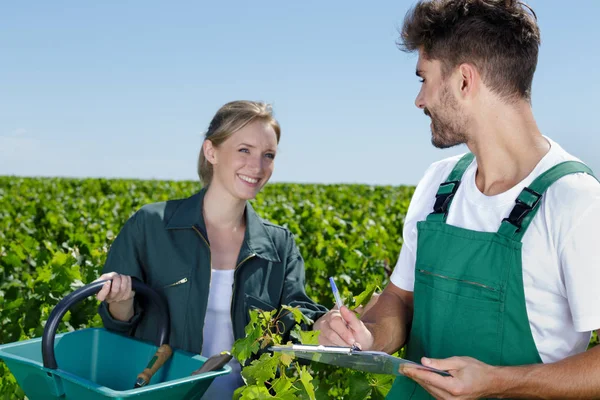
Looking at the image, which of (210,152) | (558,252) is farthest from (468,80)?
(210,152)

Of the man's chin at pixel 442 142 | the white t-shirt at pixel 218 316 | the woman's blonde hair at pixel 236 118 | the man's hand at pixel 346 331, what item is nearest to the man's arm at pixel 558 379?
the man's hand at pixel 346 331

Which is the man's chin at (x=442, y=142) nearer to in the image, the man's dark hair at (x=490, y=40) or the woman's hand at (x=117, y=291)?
the man's dark hair at (x=490, y=40)

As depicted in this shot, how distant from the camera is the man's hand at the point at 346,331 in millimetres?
2209

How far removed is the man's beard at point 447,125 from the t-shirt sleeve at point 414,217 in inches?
7.0

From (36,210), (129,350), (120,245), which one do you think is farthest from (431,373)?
(36,210)

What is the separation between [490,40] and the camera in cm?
217

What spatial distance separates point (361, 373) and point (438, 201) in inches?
27.8

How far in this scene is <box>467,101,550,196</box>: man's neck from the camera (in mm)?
2141

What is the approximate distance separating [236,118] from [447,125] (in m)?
1.25

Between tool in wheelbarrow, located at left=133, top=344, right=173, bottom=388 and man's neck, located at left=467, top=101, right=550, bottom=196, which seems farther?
tool in wheelbarrow, located at left=133, top=344, right=173, bottom=388

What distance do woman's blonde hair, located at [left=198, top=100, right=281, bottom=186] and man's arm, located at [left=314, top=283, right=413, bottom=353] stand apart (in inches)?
42.9

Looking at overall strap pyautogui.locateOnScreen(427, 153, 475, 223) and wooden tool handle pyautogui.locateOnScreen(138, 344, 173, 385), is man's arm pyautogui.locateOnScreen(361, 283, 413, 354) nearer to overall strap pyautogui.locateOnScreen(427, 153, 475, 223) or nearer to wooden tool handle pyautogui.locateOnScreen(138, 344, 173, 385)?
overall strap pyautogui.locateOnScreen(427, 153, 475, 223)

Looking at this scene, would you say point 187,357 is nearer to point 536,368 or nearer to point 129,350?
point 129,350

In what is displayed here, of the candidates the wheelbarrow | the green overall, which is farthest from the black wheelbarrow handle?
the green overall
